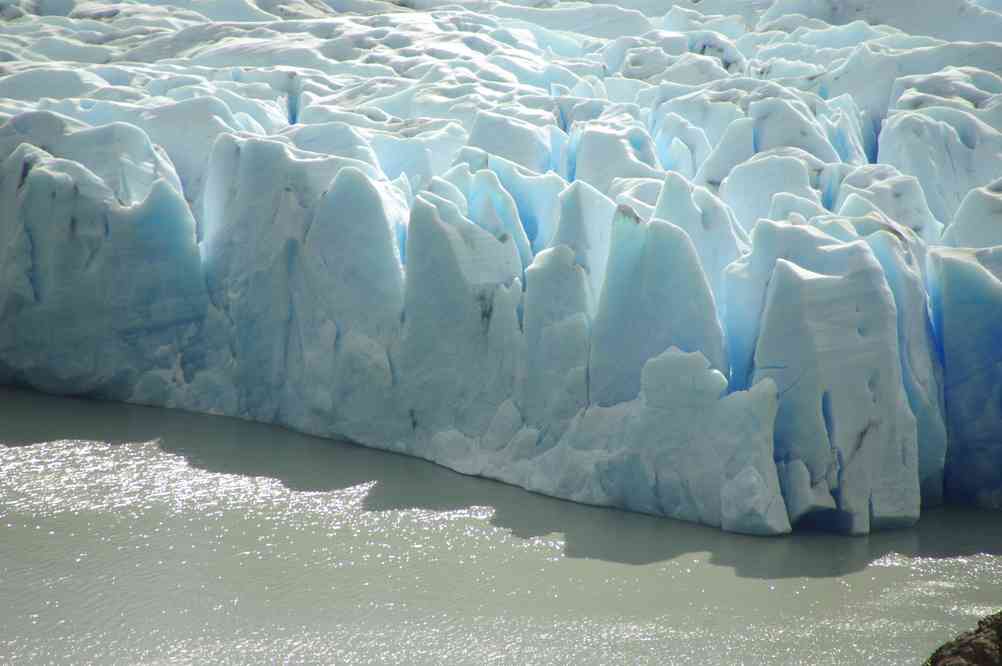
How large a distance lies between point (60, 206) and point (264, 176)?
3.23 feet

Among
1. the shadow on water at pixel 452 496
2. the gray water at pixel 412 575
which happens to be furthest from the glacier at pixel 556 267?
the gray water at pixel 412 575

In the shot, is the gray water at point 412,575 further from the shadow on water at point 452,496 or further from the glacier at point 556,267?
the glacier at point 556,267

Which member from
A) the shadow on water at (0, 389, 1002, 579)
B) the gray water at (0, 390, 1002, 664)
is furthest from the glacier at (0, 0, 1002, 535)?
the gray water at (0, 390, 1002, 664)

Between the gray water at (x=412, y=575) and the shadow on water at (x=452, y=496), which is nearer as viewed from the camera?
the gray water at (x=412, y=575)

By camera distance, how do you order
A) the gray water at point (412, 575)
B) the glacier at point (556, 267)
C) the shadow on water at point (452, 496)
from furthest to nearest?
1. the glacier at point (556, 267)
2. the shadow on water at point (452, 496)
3. the gray water at point (412, 575)

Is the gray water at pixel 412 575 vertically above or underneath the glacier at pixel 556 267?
underneath

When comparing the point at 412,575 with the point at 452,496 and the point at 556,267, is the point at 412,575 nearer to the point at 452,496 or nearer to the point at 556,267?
the point at 452,496

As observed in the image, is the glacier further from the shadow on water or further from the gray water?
the gray water

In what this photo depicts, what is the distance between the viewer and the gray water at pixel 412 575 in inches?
128

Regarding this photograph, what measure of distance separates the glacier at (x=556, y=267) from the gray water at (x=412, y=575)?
0.77 feet

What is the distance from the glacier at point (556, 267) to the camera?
4031mm

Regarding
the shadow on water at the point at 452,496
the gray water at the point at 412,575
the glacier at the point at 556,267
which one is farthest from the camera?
the glacier at the point at 556,267

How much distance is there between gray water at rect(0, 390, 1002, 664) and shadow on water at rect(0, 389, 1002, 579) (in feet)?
0.04

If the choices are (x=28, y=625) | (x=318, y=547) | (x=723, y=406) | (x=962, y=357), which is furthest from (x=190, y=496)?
(x=962, y=357)
